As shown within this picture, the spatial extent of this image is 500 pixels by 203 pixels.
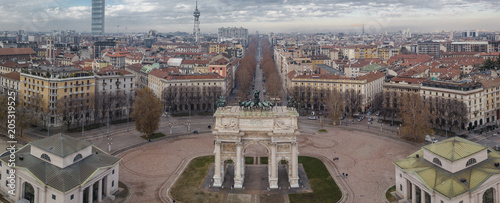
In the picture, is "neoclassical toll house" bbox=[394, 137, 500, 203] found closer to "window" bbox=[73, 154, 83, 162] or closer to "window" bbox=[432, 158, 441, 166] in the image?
"window" bbox=[432, 158, 441, 166]

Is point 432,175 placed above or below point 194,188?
above

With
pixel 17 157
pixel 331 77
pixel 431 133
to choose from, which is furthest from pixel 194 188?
pixel 331 77

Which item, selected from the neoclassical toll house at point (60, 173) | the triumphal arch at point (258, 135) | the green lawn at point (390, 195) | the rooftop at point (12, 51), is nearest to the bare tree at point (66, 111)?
the neoclassical toll house at point (60, 173)

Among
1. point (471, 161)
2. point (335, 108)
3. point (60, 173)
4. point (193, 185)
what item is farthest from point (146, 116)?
point (471, 161)

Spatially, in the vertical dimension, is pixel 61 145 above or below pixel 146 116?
below

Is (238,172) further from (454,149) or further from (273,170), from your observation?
(454,149)

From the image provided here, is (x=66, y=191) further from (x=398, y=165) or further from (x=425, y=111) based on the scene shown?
(x=425, y=111)

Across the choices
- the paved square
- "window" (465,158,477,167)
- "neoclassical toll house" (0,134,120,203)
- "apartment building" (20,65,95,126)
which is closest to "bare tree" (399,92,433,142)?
the paved square
